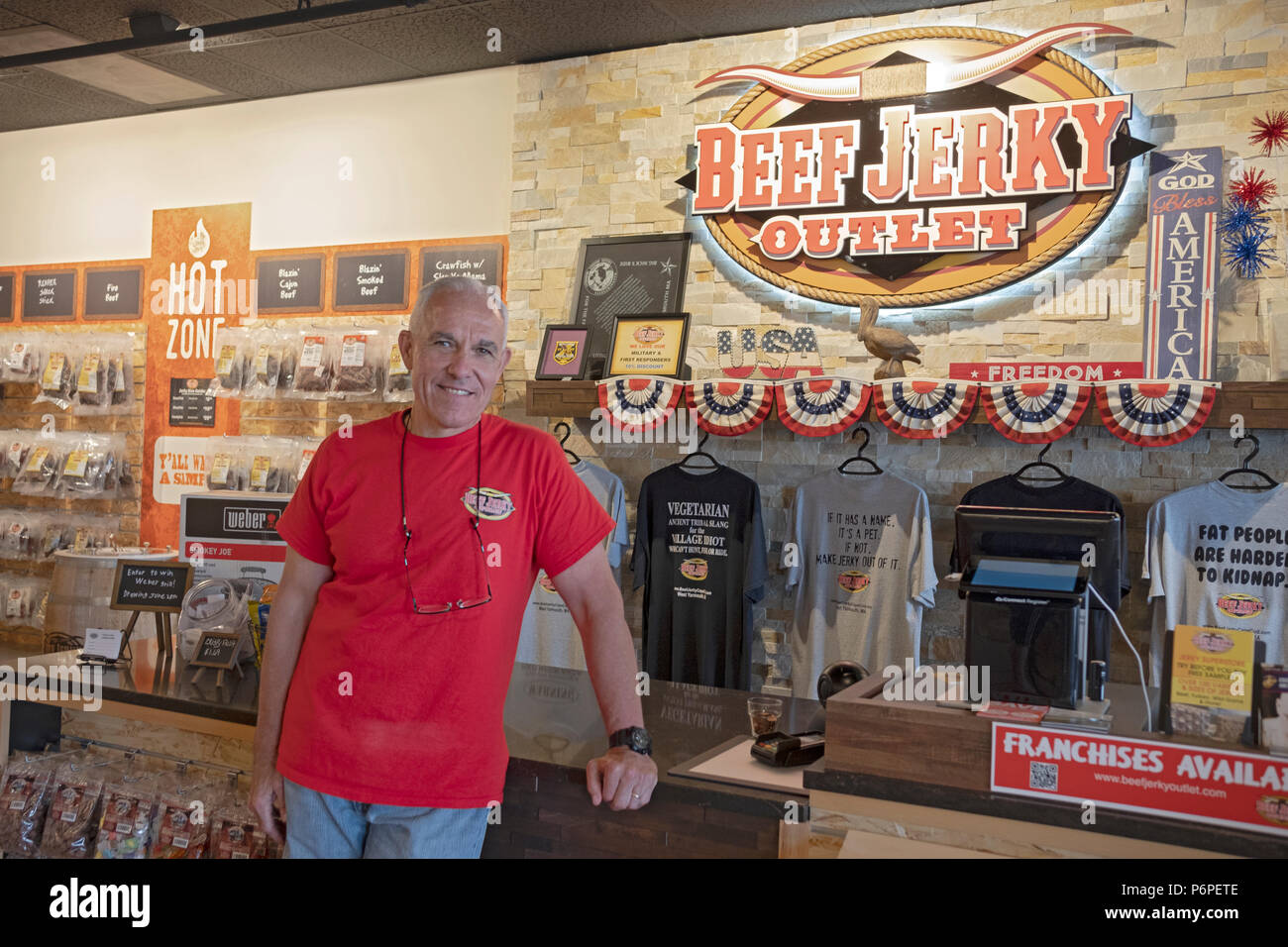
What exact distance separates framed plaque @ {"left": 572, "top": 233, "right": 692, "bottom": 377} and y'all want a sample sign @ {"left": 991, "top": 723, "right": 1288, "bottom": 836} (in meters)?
3.09

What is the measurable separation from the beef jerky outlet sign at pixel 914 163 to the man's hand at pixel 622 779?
9.56 feet

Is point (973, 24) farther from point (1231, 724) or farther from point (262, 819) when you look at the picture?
point (262, 819)

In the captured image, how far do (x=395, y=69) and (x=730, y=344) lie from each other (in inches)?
91.5

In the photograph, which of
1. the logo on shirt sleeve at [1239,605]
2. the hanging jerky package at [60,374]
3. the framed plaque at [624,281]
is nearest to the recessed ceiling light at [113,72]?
the hanging jerky package at [60,374]

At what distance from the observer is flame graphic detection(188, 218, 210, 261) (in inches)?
251

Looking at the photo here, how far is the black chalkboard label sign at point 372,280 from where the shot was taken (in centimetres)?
579

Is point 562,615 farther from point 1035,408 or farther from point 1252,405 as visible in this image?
point 1252,405

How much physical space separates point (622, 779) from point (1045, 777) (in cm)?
77

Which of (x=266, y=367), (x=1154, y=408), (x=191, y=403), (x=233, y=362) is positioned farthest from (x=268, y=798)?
(x=191, y=403)

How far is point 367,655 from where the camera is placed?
2047 millimetres

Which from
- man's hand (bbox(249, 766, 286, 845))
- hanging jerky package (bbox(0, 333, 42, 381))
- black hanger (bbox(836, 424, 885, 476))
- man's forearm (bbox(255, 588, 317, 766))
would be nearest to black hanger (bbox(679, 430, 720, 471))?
black hanger (bbox(836, 424, 885, 476))

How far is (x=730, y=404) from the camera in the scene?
14.6 ft

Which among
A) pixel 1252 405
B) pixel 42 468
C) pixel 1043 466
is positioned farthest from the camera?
pixel 42 468

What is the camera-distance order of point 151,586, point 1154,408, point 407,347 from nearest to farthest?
point 407,347, point 151,586, point 1154,408
